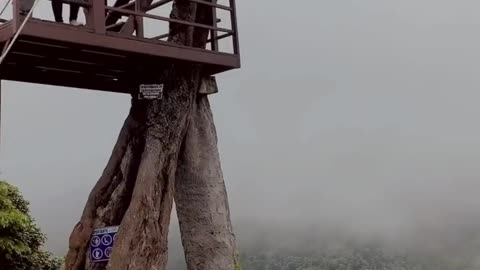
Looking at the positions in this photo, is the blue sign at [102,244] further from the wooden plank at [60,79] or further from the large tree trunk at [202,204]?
the wooden plank at [60,79]

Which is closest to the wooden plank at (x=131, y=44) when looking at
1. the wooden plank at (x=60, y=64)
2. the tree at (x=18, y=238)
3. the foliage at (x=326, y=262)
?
the wooden plank at (x=60, y=64)

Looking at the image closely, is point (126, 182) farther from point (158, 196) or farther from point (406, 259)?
point (406, 259)

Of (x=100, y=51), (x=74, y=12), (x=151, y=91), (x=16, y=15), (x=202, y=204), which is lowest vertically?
(x=202, y=204)

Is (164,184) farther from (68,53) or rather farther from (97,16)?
(97,16)

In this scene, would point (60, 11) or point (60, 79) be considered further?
point (60, 79)

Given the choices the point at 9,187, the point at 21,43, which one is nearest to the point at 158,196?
the point at 21,43

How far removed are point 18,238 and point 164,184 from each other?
11.1 ft

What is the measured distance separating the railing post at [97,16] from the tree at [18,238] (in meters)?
3.72

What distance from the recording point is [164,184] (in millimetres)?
7266

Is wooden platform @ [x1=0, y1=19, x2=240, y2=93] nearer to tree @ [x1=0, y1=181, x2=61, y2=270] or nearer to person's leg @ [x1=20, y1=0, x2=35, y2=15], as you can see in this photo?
person's leg @ [x1=20, y1=0, x2=35, y2=15]

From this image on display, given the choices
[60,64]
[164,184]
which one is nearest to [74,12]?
[60,64]

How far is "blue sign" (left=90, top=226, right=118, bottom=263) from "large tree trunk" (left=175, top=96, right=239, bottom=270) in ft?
2.50

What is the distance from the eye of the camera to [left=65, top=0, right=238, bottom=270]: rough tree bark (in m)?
7.04

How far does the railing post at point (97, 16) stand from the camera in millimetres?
6098
